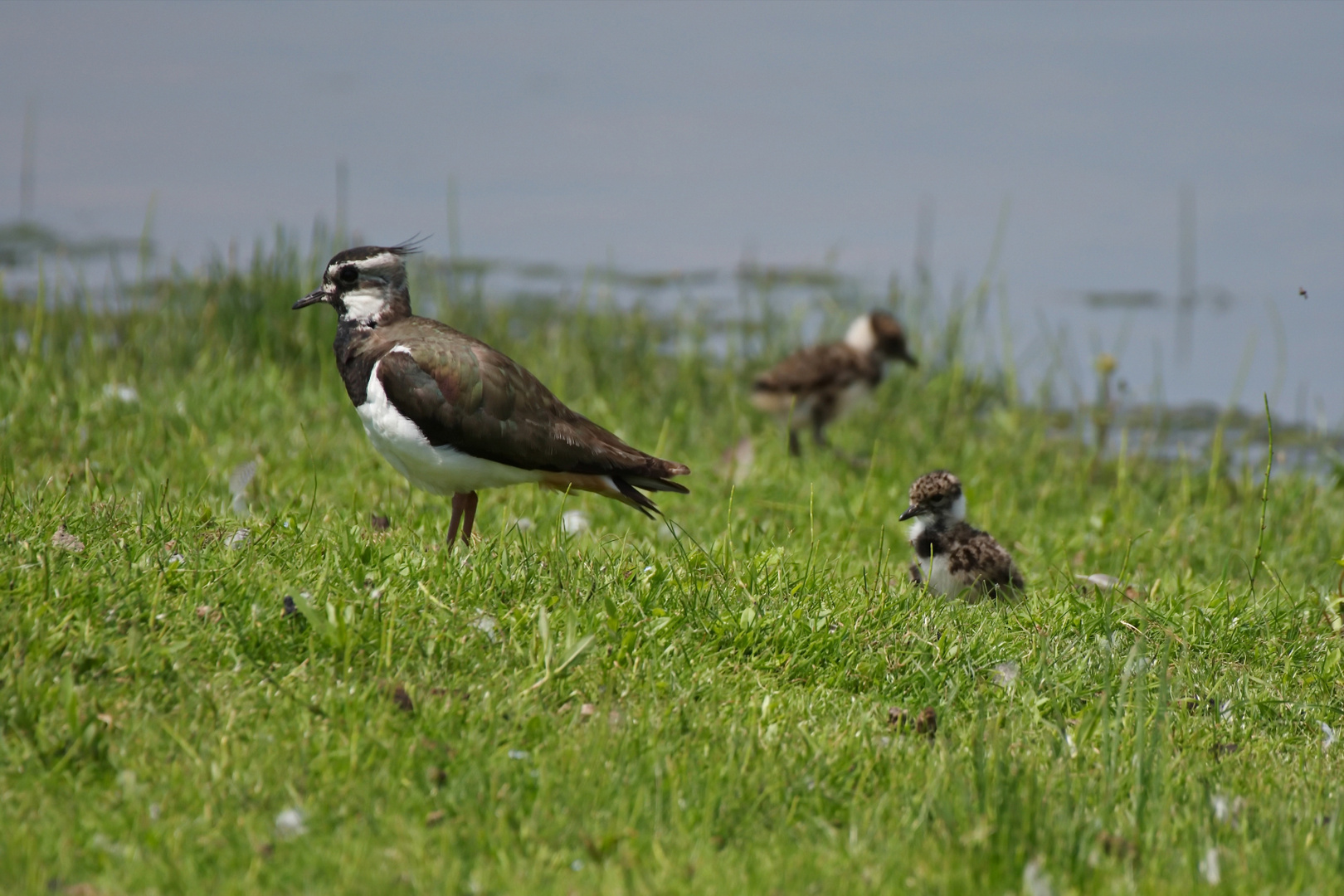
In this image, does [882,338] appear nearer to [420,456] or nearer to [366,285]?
[366,285]

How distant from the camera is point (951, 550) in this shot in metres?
6.59

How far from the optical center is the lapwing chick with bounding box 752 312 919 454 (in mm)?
10797

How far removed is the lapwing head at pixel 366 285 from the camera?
672cm

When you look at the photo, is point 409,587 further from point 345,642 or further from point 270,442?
point 270,442

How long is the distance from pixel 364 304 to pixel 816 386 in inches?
193

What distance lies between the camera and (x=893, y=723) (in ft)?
15.4

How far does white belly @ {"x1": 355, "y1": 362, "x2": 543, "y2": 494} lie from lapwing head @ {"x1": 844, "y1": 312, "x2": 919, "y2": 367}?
234 inches

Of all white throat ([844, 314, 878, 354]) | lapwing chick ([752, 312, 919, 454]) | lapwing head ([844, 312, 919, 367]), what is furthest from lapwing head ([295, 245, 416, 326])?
lapwing head ([844, 312, 919, 367])

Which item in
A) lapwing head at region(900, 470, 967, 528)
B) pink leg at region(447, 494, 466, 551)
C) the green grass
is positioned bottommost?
the green grass

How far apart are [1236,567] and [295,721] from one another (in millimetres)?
6296

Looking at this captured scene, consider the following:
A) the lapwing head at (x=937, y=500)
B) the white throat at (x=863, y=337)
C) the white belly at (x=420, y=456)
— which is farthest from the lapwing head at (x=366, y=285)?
the white throat at (x=863, y=337)

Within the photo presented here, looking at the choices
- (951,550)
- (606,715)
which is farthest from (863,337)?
Answer: (606,715)

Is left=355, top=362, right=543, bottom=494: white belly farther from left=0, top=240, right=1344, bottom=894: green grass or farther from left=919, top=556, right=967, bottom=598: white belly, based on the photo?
left=919, top=556, right=967, bottom=598: white belly

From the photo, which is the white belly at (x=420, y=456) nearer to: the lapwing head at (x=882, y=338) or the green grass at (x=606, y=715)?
the green grass at (x=606, y=715)
